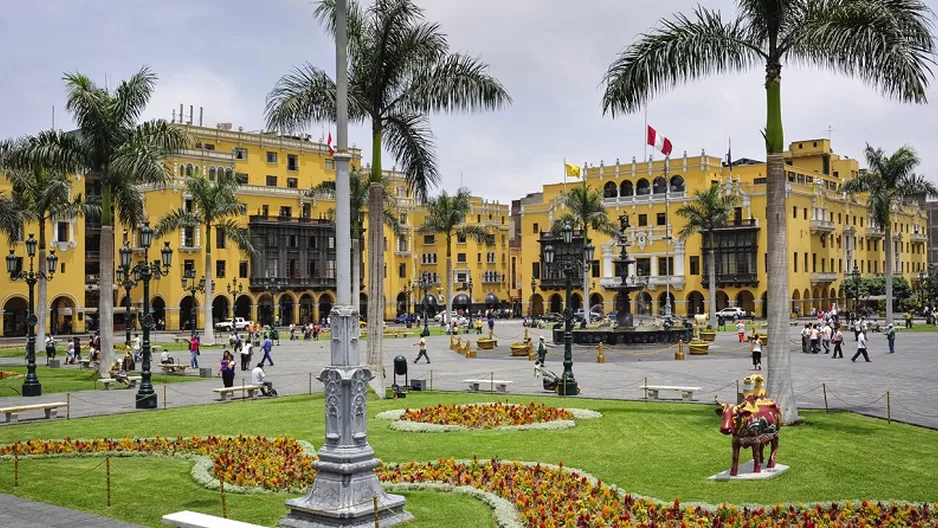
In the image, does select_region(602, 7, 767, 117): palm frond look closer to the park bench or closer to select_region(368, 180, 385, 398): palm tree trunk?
select_region(368, 180, 385, 398): palm tree trunk

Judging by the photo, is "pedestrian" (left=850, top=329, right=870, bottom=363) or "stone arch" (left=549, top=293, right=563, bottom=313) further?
"stone arch" (left=549, top=293, right=563, bottom=313)

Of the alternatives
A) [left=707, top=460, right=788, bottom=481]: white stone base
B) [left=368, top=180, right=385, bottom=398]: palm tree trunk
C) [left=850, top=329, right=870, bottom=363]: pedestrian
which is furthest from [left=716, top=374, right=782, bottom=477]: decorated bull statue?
[left=850, top=329, right=870, bottom=363]: pedestrian

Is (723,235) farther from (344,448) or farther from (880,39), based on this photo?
(344,448)

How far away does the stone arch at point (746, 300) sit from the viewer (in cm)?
8675

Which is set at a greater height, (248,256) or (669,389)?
(248,256)

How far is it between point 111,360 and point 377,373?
41.7 ft

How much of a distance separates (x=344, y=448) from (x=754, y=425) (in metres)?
6.26

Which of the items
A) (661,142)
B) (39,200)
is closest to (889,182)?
(661,142)

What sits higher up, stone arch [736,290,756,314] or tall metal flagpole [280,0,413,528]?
stone arch [736,290,756,314]

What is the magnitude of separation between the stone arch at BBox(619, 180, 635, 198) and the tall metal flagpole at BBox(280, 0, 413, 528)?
84.8 metres

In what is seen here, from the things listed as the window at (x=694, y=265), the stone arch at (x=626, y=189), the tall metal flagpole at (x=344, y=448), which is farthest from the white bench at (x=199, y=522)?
the stone arch at (x=626, y=189)

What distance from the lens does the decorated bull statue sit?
1298 cm

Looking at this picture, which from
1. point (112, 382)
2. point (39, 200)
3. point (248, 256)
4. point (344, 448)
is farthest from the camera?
point (248, 256)

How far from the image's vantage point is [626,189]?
93875 mm
